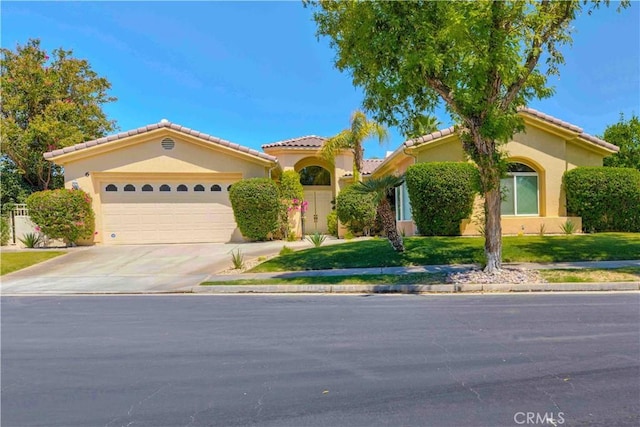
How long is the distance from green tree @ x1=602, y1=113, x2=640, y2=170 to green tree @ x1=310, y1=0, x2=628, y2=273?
14.1 metres

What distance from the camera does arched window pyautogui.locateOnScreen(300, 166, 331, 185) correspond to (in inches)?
847

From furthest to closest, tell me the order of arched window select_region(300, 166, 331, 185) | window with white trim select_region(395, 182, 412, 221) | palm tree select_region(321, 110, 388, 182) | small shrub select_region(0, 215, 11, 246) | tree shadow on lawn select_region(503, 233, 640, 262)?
arched window select_region(300, 166, 331, 185)
palm tree select_region(321, 110, 388, 182)
window with white trim select_region(395, 182, 412, 221)
small shrub select_region(0, 215, 11, 246)
tree shadow on lawn select_region(503, 233, 640, 262)

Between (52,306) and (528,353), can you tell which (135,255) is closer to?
(52,306)

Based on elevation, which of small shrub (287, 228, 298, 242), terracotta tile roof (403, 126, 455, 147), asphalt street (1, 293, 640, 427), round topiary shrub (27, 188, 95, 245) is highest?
terracotta tile roof (403, 126, 455, 147)

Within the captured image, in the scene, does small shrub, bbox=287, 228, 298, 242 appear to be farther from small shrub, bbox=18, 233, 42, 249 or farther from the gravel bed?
small shrub, bbox=18, 233, 42, 249

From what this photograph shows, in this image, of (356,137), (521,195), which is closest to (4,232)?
(356,137)

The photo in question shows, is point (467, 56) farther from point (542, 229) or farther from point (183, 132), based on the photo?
point (183, 132)

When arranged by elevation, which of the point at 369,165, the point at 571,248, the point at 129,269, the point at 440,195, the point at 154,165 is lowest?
the point at 129,269

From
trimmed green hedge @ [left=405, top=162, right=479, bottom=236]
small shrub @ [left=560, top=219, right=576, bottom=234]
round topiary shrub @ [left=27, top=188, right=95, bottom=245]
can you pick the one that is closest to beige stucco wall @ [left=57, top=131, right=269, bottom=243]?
round topiary shrub @ [left=27, top=188, right=95, bottom=245]

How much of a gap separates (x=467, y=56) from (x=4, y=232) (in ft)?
63.0

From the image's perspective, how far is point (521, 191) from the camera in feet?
54.5

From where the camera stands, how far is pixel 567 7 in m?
8.32

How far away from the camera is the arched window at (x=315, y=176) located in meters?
21.5

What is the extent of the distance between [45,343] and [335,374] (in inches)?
163
